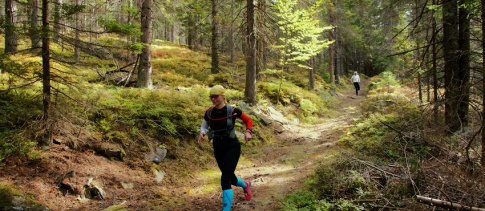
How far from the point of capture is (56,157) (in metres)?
5.77

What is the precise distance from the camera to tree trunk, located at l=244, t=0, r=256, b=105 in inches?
500

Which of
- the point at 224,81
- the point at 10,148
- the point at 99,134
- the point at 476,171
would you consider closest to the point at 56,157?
the point at 10,148

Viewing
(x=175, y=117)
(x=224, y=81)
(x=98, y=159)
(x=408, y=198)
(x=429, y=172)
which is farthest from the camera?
(x=224, y=81)

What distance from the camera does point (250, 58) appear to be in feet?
42.6

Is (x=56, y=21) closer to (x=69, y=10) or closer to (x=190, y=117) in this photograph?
(x=69, y=10)

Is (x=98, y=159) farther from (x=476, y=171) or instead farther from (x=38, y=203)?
(x=476, y=171)

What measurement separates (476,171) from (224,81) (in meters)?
12.5

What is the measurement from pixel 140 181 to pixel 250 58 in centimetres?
803

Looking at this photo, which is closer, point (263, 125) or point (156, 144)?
point (156, 144)

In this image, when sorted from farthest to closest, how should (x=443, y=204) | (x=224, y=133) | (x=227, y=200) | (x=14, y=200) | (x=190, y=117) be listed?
(x=190, y=117) → (x=224, y=133) → (x=227, y=200) → (x=14, y=200) → (x=443, y=204)

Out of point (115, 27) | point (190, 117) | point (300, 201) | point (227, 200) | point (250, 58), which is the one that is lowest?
point (300, 201)

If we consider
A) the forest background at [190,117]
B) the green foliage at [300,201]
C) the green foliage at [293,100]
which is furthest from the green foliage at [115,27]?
the green foliage at [293,100]

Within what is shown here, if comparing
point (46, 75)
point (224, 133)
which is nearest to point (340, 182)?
point (224, 133)

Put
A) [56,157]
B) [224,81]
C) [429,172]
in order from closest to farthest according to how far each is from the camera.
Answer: [429,172], [56,157], [224,81]
